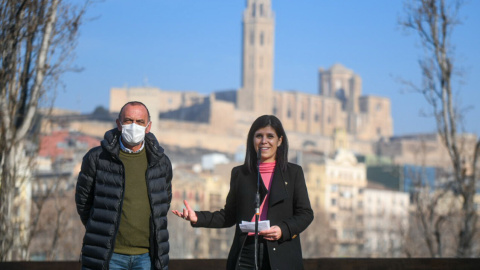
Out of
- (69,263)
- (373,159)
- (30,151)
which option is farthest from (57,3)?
(373,159)

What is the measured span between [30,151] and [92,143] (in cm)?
6899

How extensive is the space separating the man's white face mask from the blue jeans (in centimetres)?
54

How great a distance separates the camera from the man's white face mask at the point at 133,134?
4926mm

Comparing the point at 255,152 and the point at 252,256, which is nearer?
the point at 252,256

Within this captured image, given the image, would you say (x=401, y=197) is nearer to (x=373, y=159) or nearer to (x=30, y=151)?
(x=373, y=159)

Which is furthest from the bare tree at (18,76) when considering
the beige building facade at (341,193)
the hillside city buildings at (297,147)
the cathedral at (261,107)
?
the cathedral at (261,107)

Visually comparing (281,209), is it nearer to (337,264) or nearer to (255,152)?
(255,152)

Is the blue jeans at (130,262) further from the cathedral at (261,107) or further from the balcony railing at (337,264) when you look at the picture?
the cathedral at (261,107)

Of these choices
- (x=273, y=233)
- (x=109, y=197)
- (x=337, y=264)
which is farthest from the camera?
(x=337, y=264)

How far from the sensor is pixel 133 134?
4922 millimetres

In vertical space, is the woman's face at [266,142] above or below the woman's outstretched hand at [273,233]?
above

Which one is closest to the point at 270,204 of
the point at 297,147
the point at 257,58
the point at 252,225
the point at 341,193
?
the point at 252,225

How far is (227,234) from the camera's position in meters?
66.8

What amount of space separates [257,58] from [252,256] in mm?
129511
